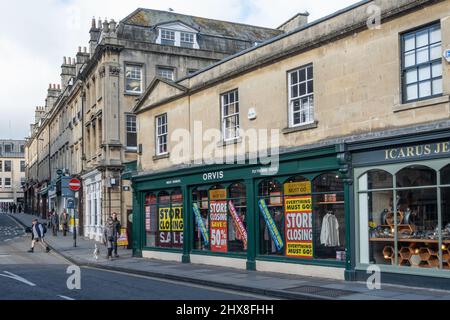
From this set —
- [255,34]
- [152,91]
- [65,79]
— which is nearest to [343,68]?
[152,91]

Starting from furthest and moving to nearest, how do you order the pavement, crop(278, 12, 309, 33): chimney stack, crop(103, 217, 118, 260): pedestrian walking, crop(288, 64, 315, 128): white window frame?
crop(278, 12, 309, 33): chimney stack → crop(103, 217, 118, 260): pedestrian walking → crop(288, 64, 315, 128): white window frame → the pavement

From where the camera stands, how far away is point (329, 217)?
15539 mm

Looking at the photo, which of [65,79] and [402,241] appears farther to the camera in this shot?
[65,79]

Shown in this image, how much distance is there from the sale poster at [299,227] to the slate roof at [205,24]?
21645 mm

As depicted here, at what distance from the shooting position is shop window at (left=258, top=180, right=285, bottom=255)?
56.2 ft

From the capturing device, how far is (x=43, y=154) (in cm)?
6325

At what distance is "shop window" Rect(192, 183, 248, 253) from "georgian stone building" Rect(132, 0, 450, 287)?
39mm

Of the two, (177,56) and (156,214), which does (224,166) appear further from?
(177,56)

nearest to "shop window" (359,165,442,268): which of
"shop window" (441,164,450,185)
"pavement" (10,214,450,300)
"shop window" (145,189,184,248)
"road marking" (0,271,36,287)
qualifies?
"shop window" (441,164,450,185)

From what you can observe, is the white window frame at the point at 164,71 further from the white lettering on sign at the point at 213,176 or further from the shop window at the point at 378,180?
the shop window at the point at 378,180

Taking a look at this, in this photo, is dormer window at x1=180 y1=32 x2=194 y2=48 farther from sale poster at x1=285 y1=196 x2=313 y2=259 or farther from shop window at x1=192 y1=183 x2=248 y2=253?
sale poster at x1=285 y1=196 x2=313 y2=259

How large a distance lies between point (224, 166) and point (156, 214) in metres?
5.74

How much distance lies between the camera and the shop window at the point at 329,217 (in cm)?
1512

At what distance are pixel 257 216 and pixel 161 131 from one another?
7.26 m
